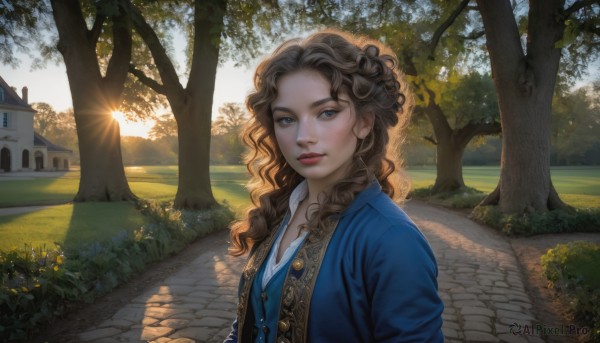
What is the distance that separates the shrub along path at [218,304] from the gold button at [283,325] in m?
→ 3.03

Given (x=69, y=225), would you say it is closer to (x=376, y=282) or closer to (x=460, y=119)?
(x=376, y=282)

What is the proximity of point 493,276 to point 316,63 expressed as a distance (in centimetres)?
628

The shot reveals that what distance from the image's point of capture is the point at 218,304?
213 inches

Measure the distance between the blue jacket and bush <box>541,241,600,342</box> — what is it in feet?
11.8

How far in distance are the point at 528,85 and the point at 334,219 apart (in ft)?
36.1

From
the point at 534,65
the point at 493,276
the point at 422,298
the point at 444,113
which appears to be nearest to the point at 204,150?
the point at 493,276

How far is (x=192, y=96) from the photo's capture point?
12141mm

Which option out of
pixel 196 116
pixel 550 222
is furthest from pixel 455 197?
pixel 196 116

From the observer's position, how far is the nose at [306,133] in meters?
1.66

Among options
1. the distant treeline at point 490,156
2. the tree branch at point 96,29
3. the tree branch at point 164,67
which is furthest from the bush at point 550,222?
the distant treeline at point 490,156

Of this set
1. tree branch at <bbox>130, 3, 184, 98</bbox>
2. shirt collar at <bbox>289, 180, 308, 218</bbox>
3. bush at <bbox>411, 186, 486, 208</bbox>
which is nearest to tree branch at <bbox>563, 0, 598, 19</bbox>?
bush at <bbox>411, 186, 486, 208</bbox>

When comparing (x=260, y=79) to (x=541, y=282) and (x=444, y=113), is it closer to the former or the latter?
(x=541, y=282)

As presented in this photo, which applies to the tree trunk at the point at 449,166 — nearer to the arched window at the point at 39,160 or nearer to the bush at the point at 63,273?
the bush at the point at 63,273

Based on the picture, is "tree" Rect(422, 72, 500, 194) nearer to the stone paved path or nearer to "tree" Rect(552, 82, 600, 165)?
"tree" Rect(552, 82, 600, 165)
